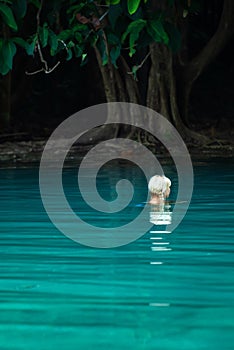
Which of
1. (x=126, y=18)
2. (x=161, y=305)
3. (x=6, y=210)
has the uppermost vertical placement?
(x=126, y=18)

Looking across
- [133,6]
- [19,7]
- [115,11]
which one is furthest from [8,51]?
[133,6]

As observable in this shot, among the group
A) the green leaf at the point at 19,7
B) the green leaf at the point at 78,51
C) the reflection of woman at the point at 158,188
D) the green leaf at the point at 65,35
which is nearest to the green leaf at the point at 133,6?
the green leaf at the point at 19,7

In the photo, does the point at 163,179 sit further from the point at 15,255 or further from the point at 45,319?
the point at 45,319

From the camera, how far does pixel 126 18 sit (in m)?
9.25

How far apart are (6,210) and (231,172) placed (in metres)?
3.27

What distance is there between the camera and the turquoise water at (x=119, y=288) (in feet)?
11.8

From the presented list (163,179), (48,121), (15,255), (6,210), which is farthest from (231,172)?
(48,121)

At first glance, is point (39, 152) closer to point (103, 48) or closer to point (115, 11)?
point (103, 48)

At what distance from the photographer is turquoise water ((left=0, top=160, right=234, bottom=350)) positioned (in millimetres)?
3600

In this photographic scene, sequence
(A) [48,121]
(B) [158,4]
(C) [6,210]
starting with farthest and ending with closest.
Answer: (A) [48,121]
(B) [158,4]
(C) [6,210]

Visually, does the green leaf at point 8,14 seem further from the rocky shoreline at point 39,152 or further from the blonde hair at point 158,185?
the rocky shoreline at point 39,152

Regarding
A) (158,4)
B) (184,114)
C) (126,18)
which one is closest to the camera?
(126,18)

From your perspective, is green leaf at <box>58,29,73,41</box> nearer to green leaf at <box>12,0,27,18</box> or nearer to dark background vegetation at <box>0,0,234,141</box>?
green leaf at <box>12,0,27,18</box>

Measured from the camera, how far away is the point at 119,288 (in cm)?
439
